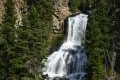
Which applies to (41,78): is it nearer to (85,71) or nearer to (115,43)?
(85,71)

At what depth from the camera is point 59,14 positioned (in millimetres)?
118500

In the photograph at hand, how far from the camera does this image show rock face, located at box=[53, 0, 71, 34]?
116625 millimetres

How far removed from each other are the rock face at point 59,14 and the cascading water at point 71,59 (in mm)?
6954

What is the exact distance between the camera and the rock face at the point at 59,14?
383 feet

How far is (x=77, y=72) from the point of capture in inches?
3703

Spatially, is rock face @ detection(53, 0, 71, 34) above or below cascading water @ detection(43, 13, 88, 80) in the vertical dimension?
above

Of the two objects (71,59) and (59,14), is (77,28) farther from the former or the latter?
(71,59)

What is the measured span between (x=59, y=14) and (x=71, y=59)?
2326 cm

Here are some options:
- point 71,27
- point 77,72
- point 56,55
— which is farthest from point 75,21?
point 77,72

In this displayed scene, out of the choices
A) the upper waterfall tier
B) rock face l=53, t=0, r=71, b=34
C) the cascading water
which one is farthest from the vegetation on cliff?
rock face l=53, t=0, r=71, b=34

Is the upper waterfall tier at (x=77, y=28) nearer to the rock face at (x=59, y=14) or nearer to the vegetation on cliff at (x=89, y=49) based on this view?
the rock face at (x=59, y=14)

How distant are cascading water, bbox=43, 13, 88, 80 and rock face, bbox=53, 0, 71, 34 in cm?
695

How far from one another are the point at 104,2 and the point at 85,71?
13.3m

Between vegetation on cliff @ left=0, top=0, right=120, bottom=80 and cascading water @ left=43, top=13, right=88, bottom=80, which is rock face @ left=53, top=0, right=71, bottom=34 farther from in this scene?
vegetation on cliff @ left=0, top=0, right=120, bottom=80
